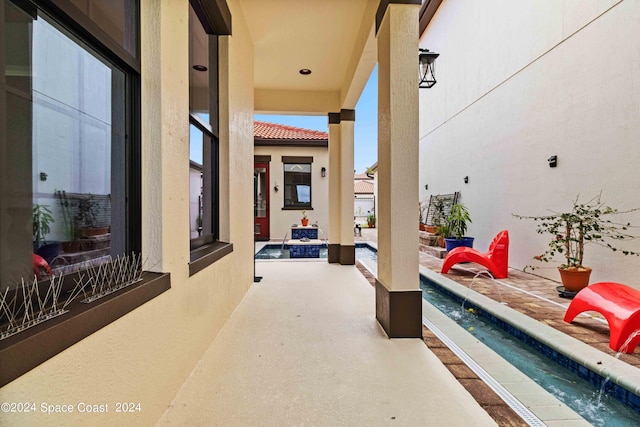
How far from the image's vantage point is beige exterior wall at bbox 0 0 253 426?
0.97m

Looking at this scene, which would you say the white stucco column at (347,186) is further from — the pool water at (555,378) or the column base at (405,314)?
the column base at (405,314)

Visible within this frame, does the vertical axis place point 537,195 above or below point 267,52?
below

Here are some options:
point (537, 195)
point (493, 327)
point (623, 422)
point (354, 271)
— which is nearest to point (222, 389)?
point (623, 422)

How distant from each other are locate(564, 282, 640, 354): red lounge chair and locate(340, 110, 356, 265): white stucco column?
359cm

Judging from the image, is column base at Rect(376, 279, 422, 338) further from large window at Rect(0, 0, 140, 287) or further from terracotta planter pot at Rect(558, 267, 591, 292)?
terracotta planter pot at Rect(558, 267, 591, 292)

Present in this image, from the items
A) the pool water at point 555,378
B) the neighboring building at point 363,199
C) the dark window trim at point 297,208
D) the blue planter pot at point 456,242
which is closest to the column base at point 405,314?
the pool water at point 555,378

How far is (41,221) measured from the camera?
1113mm

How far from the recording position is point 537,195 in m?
4.86

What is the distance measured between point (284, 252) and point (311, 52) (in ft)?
17.6

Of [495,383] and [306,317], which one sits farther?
[306,317]

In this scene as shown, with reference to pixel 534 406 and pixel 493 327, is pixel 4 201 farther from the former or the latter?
pixel 493 327

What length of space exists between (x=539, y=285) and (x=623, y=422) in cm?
288

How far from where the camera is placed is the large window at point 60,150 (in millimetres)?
992

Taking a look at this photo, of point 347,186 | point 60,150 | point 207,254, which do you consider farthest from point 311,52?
point 60,150
